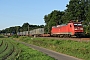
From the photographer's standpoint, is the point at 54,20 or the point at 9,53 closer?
the point at 9,53

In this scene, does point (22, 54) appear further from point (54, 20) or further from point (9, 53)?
point (54, 20)

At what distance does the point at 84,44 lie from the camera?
2888 cm

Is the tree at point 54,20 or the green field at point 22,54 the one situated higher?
the tree at point 54,20

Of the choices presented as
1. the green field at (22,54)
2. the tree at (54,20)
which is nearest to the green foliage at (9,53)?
the green field at (22,54)

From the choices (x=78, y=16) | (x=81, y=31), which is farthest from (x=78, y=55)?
(x=78, y=16)

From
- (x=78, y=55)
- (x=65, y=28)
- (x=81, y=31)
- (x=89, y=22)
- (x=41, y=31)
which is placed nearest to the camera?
(x=78, y=55)

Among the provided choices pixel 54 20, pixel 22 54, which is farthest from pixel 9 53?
pixel 54 20

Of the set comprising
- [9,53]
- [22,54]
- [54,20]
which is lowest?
[9,53]

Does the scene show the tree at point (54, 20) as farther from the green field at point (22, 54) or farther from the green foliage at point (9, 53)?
the green field at point (22, 54)

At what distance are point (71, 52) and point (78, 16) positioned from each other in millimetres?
60771

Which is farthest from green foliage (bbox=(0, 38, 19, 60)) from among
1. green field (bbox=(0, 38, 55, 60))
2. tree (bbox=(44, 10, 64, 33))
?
tree (bbox=(44, 10, 64, 33))

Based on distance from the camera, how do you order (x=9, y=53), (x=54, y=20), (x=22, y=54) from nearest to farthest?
1. (x=22, y=54)
2. (x=9, y=53)
3. (x=54, y=20)

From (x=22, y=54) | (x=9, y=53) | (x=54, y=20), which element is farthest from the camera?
(x=54, y=20)

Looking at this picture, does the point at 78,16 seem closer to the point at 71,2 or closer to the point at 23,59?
the point at 71,2
